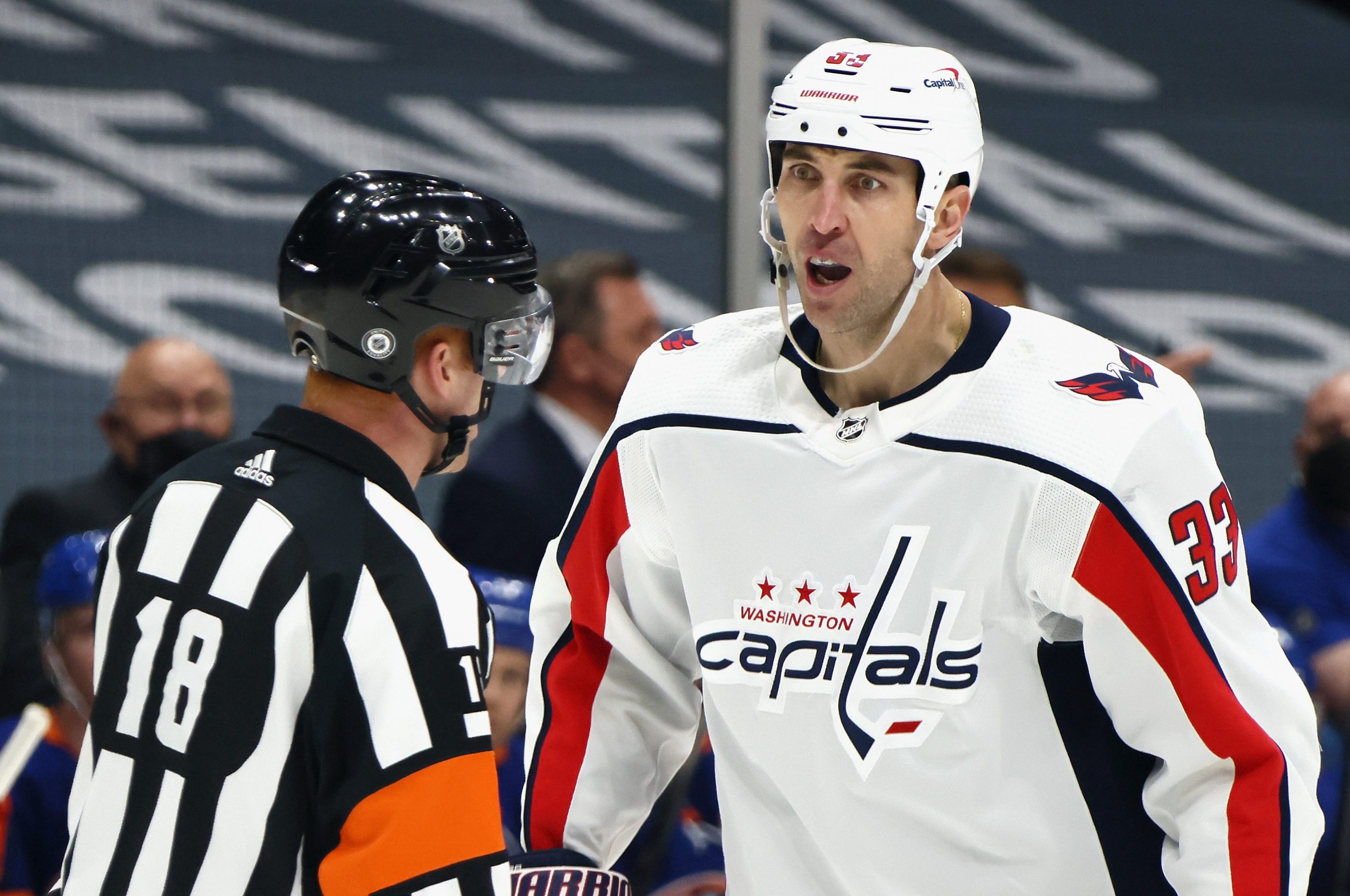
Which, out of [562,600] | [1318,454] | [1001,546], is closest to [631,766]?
[562,600]

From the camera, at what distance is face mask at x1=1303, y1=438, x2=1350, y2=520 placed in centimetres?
334

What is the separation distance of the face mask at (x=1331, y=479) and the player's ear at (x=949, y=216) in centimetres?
179

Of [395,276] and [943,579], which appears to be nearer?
[395,276]

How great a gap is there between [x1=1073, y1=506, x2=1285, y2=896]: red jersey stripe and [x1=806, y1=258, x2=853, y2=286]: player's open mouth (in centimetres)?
34

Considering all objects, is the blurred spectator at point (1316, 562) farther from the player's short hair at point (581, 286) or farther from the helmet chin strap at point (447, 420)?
the helmet chin strap at point (447, 420)

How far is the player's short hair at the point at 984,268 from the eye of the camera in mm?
3168

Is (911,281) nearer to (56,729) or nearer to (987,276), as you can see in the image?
(987,276)

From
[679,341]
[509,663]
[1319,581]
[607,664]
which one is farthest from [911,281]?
[1319,581]

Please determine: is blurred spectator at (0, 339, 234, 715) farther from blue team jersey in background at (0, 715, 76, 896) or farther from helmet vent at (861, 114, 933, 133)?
helmet vent at (861, 114, 933, 133)

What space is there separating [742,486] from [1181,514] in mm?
447

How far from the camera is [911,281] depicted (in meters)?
1.78

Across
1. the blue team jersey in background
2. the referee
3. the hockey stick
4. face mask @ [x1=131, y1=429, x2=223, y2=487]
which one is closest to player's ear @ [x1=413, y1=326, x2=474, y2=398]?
the referee

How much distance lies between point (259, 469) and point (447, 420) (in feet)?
0.66

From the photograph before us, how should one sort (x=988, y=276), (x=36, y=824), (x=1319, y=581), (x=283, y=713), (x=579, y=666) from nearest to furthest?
1. (x=283, y=713)
2. (x=579, y=666)
3. (x=36, y=824)
4. (x=988, y=276)
5. (x=1319, y=581)
